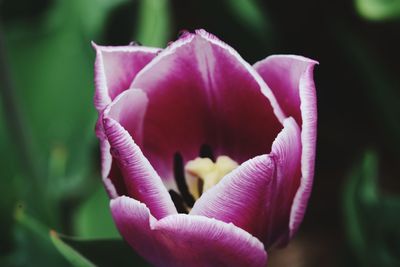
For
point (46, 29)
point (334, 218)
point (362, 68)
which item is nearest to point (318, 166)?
point (334, 218)

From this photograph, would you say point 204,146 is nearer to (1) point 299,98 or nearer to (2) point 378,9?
(1) point 299,98

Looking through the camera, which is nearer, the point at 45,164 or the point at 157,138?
the point at 157,138

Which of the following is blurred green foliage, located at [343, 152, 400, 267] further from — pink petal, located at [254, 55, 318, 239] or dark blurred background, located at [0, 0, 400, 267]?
pink petal, located at [254, 55, 318, 239]

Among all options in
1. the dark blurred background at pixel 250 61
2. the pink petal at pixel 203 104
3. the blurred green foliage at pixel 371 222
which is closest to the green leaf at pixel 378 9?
the dark blurred background at pixel 250 61

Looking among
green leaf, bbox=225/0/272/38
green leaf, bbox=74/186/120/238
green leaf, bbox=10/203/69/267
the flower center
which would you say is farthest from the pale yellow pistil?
green leaf, bbox=225/0/272/38

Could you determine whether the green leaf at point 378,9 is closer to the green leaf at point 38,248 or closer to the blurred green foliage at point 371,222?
the blurred green foliage at point 371,222

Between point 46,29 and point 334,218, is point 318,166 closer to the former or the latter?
point 334,218

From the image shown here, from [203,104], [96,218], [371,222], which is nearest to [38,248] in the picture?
[96,218]

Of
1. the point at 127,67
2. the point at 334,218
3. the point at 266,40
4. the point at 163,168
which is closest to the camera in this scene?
the point at 127,67

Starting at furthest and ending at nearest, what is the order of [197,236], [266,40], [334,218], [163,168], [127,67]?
1. [334,218]
2. [266,40]
3. [163,168]
4. [127,67]
5. [197,236]
